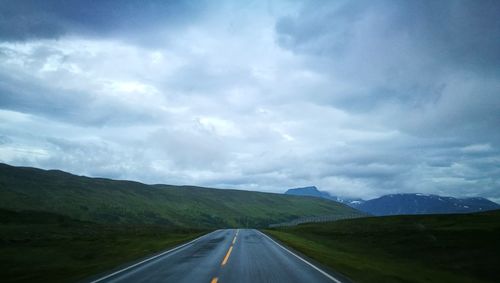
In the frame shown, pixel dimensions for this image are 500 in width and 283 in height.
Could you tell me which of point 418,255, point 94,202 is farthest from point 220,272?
point 94,202

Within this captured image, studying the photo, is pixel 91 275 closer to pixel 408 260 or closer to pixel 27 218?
pixel 408 260

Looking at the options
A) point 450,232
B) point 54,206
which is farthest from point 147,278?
point 54,206

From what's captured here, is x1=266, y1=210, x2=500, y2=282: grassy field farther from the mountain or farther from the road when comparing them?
the mountain

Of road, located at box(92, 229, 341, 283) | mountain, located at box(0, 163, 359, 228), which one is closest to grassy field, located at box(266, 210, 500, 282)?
road, located at box(92, 229, 341, 283)

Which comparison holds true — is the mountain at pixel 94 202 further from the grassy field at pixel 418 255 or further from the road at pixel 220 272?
the road at pixel 220 272

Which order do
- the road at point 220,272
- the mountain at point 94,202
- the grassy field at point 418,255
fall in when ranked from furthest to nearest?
the mountain at point 94,202
the grassy field at point 418,255
the road at point 220,272

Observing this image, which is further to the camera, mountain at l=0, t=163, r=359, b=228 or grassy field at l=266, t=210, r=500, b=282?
mountain at l=0, t=163, r=359, b=228

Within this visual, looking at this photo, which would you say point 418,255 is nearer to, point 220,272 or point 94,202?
point 220,272

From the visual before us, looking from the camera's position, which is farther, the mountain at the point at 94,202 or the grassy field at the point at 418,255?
the mountain at the point at 94,202

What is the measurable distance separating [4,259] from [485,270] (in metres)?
32.2

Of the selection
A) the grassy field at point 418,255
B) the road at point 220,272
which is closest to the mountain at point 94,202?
the grassy field at point 418,255

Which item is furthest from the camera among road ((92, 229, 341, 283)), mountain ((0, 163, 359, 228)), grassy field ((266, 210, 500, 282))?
mountain ((0, 163, 359, 228))

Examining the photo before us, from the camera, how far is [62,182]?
169750 millimetres

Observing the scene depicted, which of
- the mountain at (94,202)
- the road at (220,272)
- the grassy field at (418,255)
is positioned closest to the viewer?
the road at (220,272)
